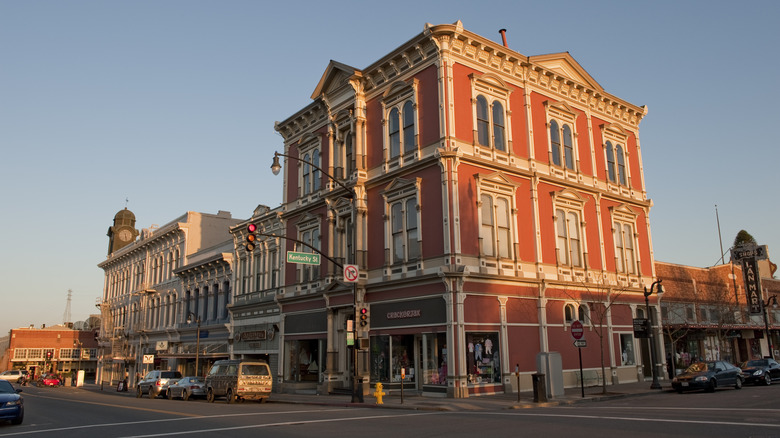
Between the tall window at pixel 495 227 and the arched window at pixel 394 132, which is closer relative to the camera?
the tall window at pixel 495 227

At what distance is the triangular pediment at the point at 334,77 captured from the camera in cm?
3070

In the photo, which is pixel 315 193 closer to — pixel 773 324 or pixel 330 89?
pixel 330 89

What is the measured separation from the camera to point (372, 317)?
27.8m

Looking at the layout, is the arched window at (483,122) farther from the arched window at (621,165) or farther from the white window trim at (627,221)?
the arched window at (621,165)

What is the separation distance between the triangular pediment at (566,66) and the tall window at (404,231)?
389 inches

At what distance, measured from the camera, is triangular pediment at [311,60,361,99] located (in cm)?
3070

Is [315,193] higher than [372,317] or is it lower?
higher

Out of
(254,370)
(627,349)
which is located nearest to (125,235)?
(254,370)

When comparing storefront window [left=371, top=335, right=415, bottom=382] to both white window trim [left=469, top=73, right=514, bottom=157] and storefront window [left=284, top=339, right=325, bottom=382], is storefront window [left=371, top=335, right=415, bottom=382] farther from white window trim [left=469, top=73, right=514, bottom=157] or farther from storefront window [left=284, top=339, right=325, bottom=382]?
white window trim [left=469, top=73, right=514, bottom=157]

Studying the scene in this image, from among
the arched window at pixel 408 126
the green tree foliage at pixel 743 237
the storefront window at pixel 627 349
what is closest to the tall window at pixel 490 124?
the arched window at pixel 408 126

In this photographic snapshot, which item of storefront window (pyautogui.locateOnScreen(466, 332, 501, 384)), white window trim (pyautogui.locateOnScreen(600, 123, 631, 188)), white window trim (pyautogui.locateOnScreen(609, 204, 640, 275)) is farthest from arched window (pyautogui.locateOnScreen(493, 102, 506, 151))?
white window trim (pyautogui.locateOnScreen(609, 204, 640, 275))

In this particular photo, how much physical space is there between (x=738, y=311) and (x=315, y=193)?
33938 mm

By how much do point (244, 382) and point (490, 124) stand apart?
16.1 meters

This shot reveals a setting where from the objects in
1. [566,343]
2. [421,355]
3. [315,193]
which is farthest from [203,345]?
[566,343]
